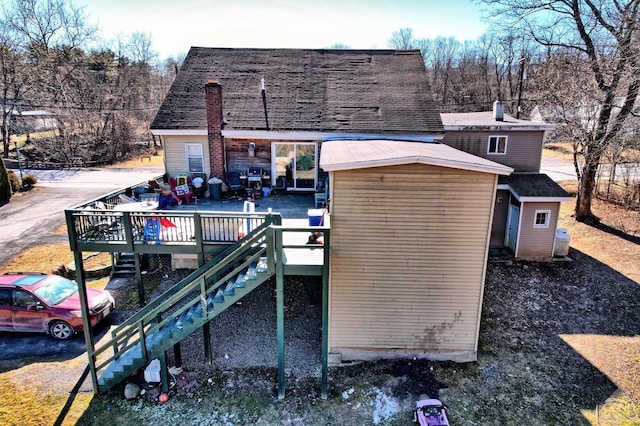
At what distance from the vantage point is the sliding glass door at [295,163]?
1369 centimetres

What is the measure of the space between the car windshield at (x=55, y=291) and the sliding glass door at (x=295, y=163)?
7.12m

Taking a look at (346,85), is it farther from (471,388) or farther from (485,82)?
(485,82)

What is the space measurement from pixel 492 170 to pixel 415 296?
320cm

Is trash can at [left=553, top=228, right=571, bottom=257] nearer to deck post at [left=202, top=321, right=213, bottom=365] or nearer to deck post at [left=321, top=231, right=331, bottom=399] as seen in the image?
deck post at [left=321, top=231, right=331, bottom=399]

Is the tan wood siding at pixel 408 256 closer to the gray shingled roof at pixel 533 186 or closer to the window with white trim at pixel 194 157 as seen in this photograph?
the window with white trim at pixel 194 157

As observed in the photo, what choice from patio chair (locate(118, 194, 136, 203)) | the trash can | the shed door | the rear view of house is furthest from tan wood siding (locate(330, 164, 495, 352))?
the trash can

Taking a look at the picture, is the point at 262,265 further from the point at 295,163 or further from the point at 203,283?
the point at 295,163

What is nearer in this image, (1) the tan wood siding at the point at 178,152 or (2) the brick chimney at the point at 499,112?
(1) the tan wood siding at the point at 178,152

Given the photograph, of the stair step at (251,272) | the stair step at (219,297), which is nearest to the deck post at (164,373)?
the stair step at (219,297)

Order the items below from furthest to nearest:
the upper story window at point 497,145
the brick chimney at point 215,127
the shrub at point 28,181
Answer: the shrub at point 28,181, the upper story window at point 497,145, the brick chimney at point 215,127

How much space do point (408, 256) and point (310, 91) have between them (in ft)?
31.0

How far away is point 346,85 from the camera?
1577cm

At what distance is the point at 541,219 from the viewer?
14.9m

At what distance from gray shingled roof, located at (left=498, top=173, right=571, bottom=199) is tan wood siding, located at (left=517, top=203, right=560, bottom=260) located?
422 millimetres
